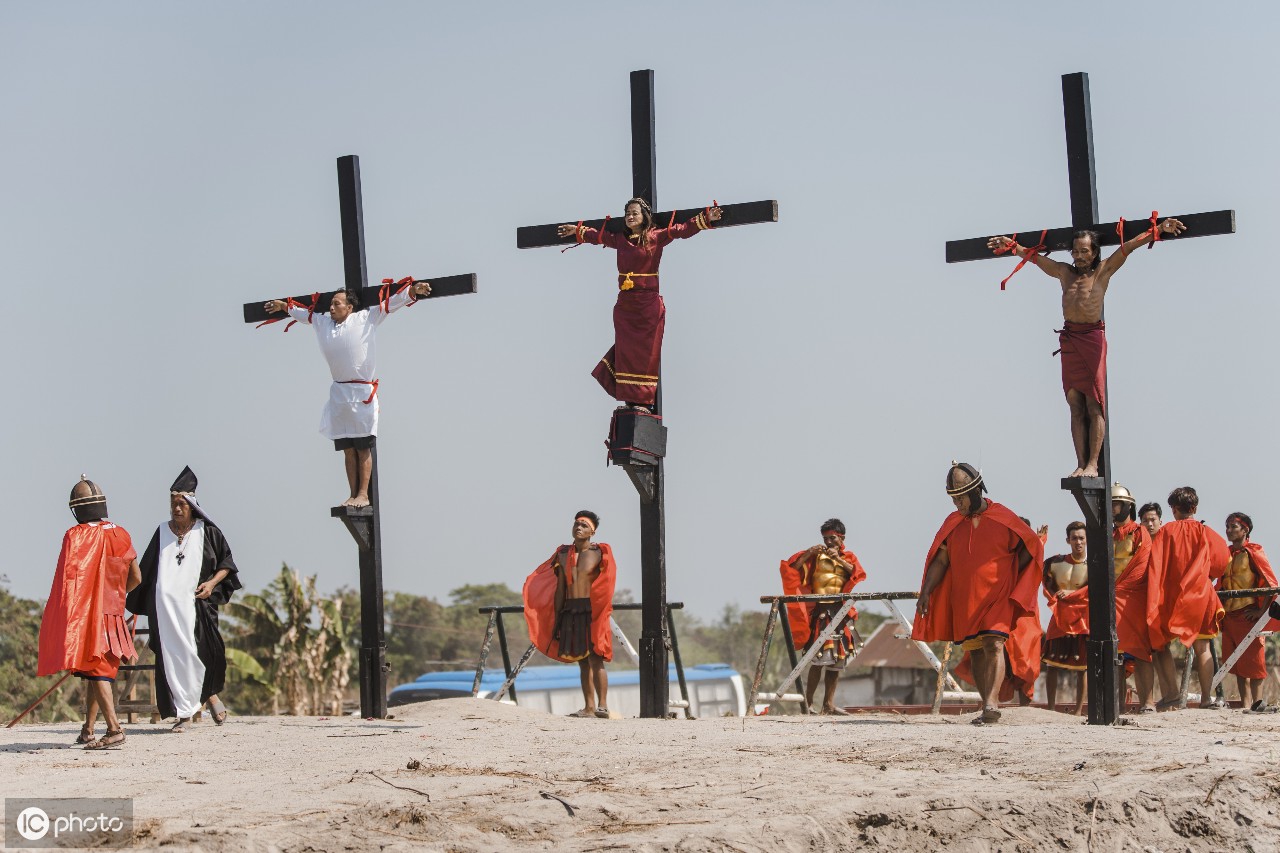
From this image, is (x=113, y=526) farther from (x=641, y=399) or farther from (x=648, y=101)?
(x=648, y=101)

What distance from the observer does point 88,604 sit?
11945 millimetres

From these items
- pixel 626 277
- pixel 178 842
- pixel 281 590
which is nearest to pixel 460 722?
pixel 626 277

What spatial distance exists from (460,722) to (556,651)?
5.68ft

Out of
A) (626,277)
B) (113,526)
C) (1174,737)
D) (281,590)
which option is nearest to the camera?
(1174,737)

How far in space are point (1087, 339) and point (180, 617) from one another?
6.93 metres

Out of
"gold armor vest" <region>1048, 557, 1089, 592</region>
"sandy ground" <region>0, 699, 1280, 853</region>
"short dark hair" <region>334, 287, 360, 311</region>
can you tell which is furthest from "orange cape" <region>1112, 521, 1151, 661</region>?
"short dark hair" <region>334, 287, 360, 311</region>

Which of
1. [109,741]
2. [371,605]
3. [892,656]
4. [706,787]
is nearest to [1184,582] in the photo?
[706,787]

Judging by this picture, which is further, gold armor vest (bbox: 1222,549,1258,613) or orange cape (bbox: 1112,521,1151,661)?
gold armor vest (bbox: 1222,549,1258,613)

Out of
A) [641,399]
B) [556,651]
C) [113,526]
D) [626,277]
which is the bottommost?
[556,651]

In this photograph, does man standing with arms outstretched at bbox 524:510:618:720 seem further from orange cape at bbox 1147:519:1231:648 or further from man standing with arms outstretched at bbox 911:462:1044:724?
orange cape at bbox 1147:519:1231:648

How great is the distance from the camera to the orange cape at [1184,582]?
45.2 ft

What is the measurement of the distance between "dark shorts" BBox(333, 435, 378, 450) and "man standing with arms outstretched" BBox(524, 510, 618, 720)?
182 centimetres

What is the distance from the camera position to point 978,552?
12.4 meters

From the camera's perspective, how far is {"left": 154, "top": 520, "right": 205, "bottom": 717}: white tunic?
13.2 m
